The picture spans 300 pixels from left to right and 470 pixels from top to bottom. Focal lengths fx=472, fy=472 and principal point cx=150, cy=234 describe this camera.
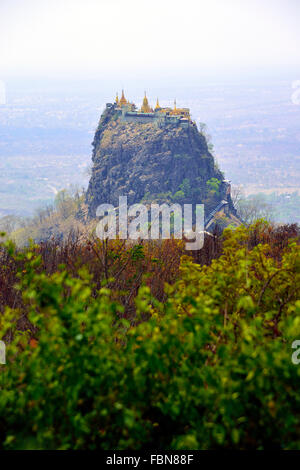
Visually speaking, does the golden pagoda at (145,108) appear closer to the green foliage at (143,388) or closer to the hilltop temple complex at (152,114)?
the hilltop temple complex at (152,114)

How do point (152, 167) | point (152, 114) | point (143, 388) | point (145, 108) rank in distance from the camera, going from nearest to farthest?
point (143, 388), point (152, 114), point (145, 108), point (152, 167)

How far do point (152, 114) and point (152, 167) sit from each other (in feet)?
47.8

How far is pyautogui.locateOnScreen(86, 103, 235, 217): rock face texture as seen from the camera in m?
110

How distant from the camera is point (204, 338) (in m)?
3.60

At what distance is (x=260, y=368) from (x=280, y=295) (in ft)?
8.31

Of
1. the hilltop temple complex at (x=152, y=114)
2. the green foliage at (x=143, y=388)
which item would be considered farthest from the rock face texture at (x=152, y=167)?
the green foliage at (x=143, y=388)

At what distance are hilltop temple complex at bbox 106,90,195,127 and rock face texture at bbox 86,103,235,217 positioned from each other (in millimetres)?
1243

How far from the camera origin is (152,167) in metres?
116

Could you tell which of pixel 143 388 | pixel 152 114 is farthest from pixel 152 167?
pixel 143 388

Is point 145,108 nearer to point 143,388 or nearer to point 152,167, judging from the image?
point 152,167

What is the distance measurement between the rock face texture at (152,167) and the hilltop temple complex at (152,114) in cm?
124

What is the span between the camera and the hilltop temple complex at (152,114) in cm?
10575
